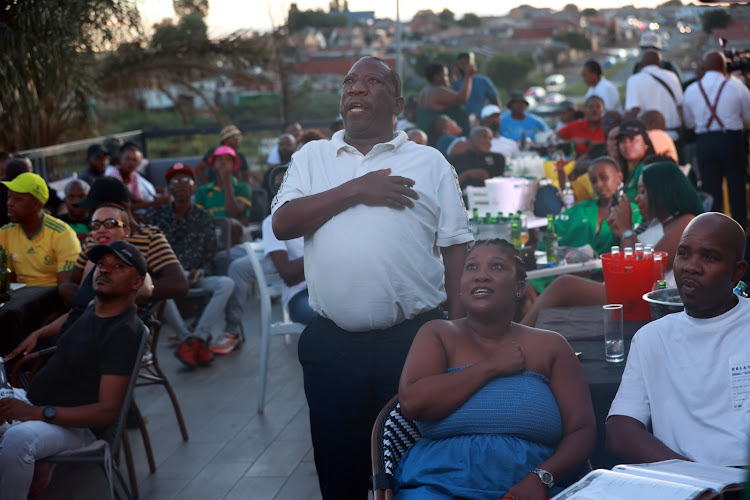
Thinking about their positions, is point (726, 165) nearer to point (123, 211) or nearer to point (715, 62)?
point (715, 62)

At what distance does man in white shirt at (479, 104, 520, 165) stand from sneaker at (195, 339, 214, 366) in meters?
3.18

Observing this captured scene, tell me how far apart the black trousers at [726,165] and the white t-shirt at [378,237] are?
6221 mm

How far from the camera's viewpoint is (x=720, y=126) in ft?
27.5

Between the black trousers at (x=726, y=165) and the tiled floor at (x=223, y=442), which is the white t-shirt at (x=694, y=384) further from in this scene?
the black trousers at (x=726, y=165)

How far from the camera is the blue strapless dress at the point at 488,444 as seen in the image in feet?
8.02

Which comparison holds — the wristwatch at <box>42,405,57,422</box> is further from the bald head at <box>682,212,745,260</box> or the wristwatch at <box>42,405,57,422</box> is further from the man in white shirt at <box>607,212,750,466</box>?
the bald head at <box>682,212,745,260</box>

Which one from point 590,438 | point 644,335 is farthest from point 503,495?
point 644,335

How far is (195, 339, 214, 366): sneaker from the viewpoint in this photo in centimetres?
620

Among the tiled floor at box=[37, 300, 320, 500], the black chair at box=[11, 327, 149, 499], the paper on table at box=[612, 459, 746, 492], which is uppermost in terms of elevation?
the paper on table at box=[612, 459, 746, 492]

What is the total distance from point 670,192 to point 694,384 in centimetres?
175

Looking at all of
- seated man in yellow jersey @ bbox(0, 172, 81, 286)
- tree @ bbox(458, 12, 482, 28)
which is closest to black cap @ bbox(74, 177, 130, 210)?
seated man in yellow jersey @ bbox(0, 172, 81, 286)

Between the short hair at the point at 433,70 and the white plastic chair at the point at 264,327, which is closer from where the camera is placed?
the white plastic chair at the point at 264,327

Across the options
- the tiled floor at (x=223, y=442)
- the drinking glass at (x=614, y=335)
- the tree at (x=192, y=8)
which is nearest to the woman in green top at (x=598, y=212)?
the tiled floor at (x=223, y=442)

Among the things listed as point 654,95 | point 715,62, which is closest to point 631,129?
point 715,62
